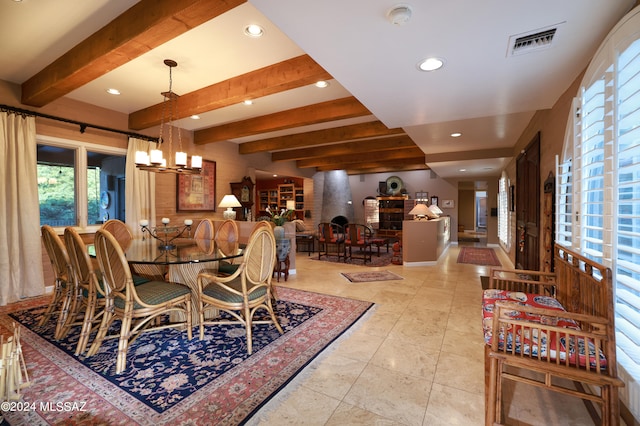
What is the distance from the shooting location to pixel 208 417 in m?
1.54

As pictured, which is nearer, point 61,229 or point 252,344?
point 252,344

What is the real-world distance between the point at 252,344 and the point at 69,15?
3066 mm

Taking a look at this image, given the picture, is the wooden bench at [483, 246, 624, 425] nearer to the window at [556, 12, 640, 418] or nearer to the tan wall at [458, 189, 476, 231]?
→ the window at [556, 12, 640, 418]

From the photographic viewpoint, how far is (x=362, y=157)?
7.82 m

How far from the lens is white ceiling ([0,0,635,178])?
1530 millimetres

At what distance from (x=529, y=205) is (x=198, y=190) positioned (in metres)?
5.53

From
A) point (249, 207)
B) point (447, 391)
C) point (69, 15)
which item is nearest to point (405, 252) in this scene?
point (249, 207)

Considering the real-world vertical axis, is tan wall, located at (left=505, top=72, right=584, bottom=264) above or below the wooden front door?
above

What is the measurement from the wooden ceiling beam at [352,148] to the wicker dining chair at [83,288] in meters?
5.37

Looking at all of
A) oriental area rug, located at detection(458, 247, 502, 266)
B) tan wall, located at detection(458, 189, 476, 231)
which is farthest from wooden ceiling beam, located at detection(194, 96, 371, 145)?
tan wall, located at detection(458, 189, 476, 231)

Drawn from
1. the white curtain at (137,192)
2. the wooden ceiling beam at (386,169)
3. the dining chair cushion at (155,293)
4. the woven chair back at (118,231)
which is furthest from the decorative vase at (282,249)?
the wooden ceiling beam at (386,169)

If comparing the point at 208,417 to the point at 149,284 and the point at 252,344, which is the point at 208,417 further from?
the point at 149,284

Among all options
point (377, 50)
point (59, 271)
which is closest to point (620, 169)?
point (377, 50)

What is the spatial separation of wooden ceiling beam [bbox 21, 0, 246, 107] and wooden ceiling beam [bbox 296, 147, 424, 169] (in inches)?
223
